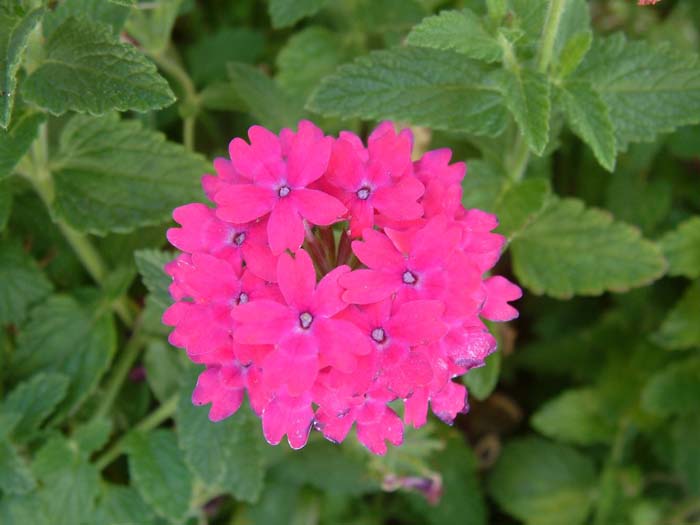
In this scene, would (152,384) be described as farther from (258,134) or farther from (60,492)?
(258,134)

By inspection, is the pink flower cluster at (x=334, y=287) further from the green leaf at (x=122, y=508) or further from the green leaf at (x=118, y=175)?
the green leaf at (x=122, y=508)

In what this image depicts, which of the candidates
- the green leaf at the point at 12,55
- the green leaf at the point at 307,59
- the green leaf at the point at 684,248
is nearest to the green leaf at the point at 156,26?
the green leaf at the point at 307,59

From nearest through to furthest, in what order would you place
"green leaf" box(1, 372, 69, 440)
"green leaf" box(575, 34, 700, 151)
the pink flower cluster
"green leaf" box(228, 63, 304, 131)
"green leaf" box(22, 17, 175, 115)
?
the pink flower cluster → "green leaf" box(22, 17, 175, 115) → "green leaf" box(575, 34, 700, 151) → "green leaf" box(1, 372, 69, 440) → "green leaf" box(228, 63, 304, 131)

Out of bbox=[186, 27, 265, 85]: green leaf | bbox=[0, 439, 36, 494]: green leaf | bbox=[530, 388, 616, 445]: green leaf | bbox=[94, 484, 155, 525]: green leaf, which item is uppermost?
bbox=[186, 27, 265, 85]: green leaf

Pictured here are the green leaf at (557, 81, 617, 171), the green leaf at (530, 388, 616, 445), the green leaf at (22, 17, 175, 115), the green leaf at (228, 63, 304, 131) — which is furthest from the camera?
the green leaf at (530, 388, 616, 445)

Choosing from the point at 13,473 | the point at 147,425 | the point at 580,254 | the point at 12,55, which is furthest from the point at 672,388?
the point at 12,55

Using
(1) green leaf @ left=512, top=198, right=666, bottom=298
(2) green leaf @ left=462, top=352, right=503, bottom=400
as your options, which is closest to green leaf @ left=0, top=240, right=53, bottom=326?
(2) green leaf @ left=462, top=352, right=503, bottom=400

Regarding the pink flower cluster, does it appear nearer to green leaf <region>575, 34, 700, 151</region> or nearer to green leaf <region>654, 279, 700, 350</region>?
green leaf <region>575, 34, 700, 151</region>
